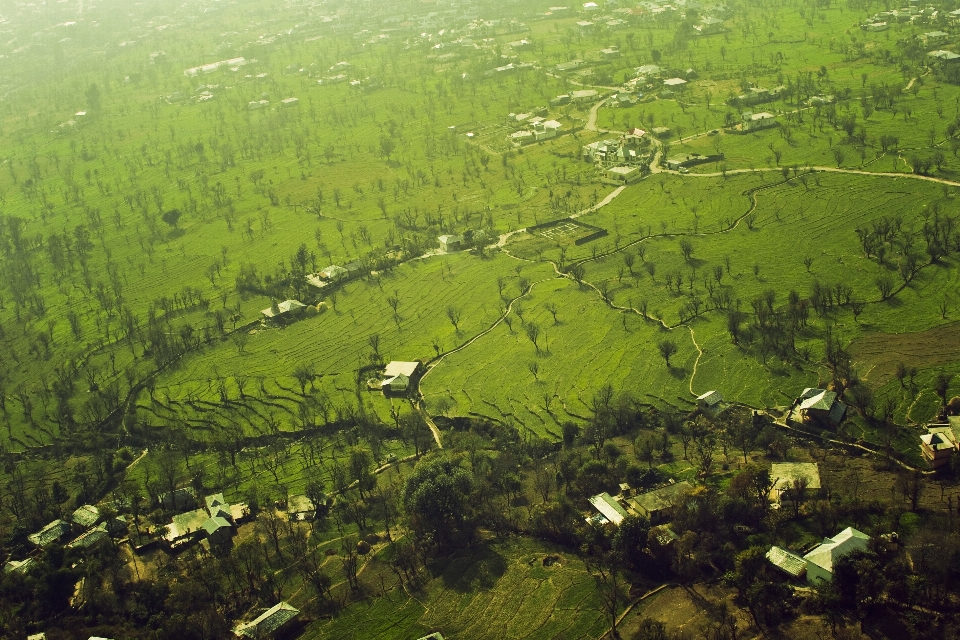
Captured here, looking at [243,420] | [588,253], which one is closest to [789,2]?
[588,253]

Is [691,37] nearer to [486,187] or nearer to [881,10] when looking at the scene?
[881,10]

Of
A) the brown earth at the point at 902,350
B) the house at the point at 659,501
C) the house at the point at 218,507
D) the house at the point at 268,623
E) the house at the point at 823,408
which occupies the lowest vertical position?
the house at the point at 218,507

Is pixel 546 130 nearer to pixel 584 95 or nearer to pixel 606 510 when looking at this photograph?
pixel 584 95

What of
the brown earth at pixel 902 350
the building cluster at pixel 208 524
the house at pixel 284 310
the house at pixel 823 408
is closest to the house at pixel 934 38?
the brown earth at pixel 902 350

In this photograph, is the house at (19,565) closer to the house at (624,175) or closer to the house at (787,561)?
the house at (787,561)

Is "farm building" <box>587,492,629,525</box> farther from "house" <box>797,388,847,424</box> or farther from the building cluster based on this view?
the building cluster

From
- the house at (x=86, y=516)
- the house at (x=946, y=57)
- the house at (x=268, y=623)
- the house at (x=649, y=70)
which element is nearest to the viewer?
the house at (x=268, y=623)
